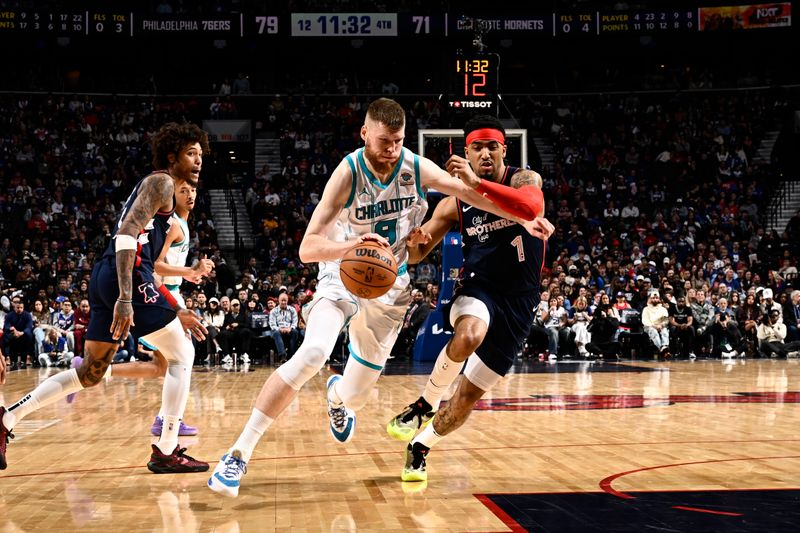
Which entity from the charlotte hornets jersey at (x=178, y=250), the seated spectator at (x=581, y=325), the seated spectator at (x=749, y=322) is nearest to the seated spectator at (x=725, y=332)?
the seated spectator at (x=749, y=322)

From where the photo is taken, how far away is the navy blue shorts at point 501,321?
5.21 m

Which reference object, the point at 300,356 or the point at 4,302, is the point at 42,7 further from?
the point at 300,356

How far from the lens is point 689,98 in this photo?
92.8ft

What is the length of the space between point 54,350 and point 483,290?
42.6 ft

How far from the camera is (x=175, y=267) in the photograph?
19.0ft

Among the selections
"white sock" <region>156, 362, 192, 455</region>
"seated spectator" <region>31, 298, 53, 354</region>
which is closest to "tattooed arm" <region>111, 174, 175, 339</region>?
"white sock" <region>156, 362, 192, 455</region>

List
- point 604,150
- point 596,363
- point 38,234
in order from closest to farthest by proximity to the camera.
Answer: point 596,363 < point 38,234 < point 604,150

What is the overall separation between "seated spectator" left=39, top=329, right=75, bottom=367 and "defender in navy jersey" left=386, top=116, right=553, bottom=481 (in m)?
12.4

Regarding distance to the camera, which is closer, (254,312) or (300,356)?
(300,356)

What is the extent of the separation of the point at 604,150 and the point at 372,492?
2320 cm

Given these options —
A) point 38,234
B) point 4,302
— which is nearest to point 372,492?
point 4,302

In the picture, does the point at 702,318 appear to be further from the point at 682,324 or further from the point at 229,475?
the point at 229,475

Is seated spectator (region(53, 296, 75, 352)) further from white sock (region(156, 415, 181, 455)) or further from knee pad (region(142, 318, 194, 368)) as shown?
white sock (region(156, 415, 181, 455))

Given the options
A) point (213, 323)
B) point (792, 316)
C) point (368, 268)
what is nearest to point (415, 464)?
point (368, 268)
